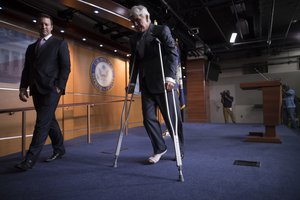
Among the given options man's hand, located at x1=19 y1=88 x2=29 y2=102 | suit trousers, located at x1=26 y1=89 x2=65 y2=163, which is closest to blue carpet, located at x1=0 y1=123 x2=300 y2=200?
suit trousers, located at x1=26 y1=89 x2=65 y2=163

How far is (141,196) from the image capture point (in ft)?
3.72

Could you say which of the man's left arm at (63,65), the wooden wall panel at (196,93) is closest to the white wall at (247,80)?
the wooden wall panel at (196,93)

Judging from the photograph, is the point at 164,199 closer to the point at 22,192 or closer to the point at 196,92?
the point at 22,192

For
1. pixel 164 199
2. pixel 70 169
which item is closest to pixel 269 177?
pixel 164 199

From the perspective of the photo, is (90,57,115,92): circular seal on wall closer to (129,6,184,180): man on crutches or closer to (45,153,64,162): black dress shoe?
(45,153,64,162): black dress shoe

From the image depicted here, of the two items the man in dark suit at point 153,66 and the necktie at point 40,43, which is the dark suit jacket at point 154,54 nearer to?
the man in dark suit at point 153,66

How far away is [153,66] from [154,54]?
11 centimetres

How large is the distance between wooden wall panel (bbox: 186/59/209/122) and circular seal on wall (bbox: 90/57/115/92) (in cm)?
445

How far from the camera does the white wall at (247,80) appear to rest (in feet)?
27.8

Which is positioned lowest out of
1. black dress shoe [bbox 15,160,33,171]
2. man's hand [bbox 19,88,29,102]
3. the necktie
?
black dress shoe [bbox 15,160,33,171]

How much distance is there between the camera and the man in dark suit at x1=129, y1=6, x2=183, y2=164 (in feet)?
5.58

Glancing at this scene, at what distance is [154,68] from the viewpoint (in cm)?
176

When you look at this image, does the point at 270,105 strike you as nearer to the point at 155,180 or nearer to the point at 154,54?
the point at 154,54

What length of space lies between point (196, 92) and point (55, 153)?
24.6ft
